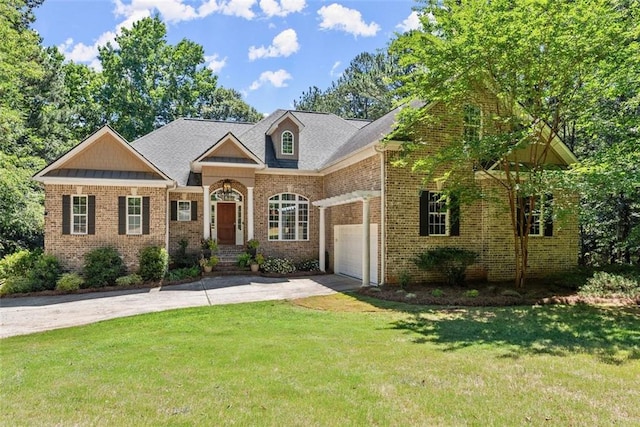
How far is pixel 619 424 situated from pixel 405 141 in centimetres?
1058

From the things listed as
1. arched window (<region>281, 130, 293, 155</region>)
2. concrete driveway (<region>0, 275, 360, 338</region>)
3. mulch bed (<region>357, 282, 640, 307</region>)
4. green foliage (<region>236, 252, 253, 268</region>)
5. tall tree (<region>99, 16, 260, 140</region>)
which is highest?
tall tree (<region>99, 16, 260, 140</region>)

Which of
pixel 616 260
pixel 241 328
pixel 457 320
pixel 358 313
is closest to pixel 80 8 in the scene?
pixel 241 328

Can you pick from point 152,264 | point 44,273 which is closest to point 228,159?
point 152,264

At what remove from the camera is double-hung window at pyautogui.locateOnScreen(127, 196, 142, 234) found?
53.1 ft

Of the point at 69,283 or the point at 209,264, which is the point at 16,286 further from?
the point at 209,264

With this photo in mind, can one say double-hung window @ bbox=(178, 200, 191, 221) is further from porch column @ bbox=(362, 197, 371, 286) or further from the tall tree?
the tall tree

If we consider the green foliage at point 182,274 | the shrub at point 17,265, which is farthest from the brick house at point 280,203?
the green foliage at point 182,274

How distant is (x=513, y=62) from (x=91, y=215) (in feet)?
52.0

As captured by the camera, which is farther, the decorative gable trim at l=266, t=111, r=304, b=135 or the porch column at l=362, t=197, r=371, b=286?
the decorative gable trim at l=266, t=111, r=304, b=135

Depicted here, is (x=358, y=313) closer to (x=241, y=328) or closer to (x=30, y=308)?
(x=241, y=328)

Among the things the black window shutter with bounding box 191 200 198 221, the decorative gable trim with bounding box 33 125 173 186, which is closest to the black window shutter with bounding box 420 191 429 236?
the decorative gable trim with bounding box 33 125 173 186

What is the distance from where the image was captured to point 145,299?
1220 cm

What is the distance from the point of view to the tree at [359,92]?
3591 centimetres

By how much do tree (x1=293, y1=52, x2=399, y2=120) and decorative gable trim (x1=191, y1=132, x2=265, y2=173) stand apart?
20228 mm
